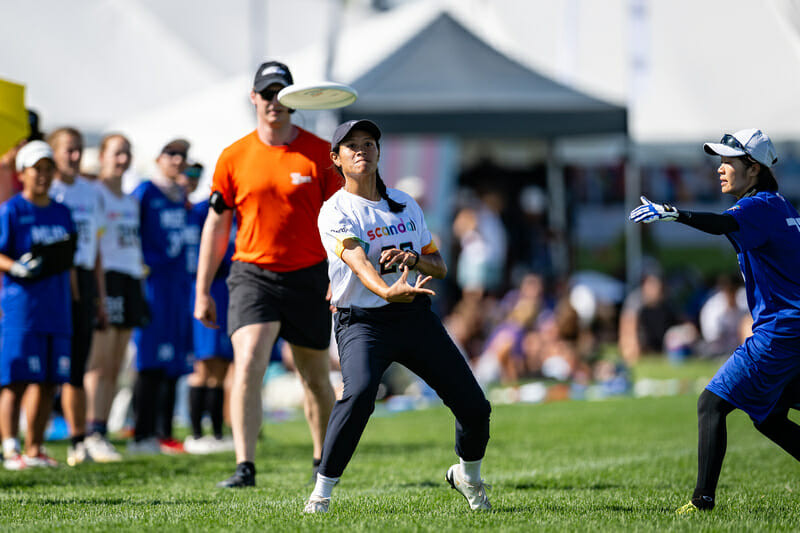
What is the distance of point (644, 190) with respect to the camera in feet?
89.1

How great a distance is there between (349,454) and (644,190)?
75.8 ft

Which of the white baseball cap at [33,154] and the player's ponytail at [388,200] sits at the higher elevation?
the white baseball cap at [33,154]

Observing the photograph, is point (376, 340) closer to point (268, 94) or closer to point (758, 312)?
point (758, 312)

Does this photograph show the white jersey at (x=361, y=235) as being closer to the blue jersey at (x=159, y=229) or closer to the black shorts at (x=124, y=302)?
the black shorts at (x=124, y=302)

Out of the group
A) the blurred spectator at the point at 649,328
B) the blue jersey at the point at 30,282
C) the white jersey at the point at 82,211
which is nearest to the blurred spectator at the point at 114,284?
the white jersey at the point at 82,211

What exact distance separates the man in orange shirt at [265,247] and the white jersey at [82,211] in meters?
2.15

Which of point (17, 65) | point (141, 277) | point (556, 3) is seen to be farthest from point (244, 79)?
point (141, 277)

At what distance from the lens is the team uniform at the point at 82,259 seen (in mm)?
8305

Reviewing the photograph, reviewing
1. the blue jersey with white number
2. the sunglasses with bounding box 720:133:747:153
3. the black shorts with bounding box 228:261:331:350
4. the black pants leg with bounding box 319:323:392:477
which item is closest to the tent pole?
the black shorts with bounding box 228:261:331:350

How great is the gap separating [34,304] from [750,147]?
502 centimetres

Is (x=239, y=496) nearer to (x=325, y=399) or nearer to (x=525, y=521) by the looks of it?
(x=325, y=399)

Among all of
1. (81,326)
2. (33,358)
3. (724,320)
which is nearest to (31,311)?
(33,358)

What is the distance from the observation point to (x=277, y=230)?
6.57 metres

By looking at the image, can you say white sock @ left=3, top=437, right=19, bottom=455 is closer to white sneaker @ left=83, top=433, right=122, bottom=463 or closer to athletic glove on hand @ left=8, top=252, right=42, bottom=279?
white sneaker @ left=83, top=433, right=122, bottom=463
